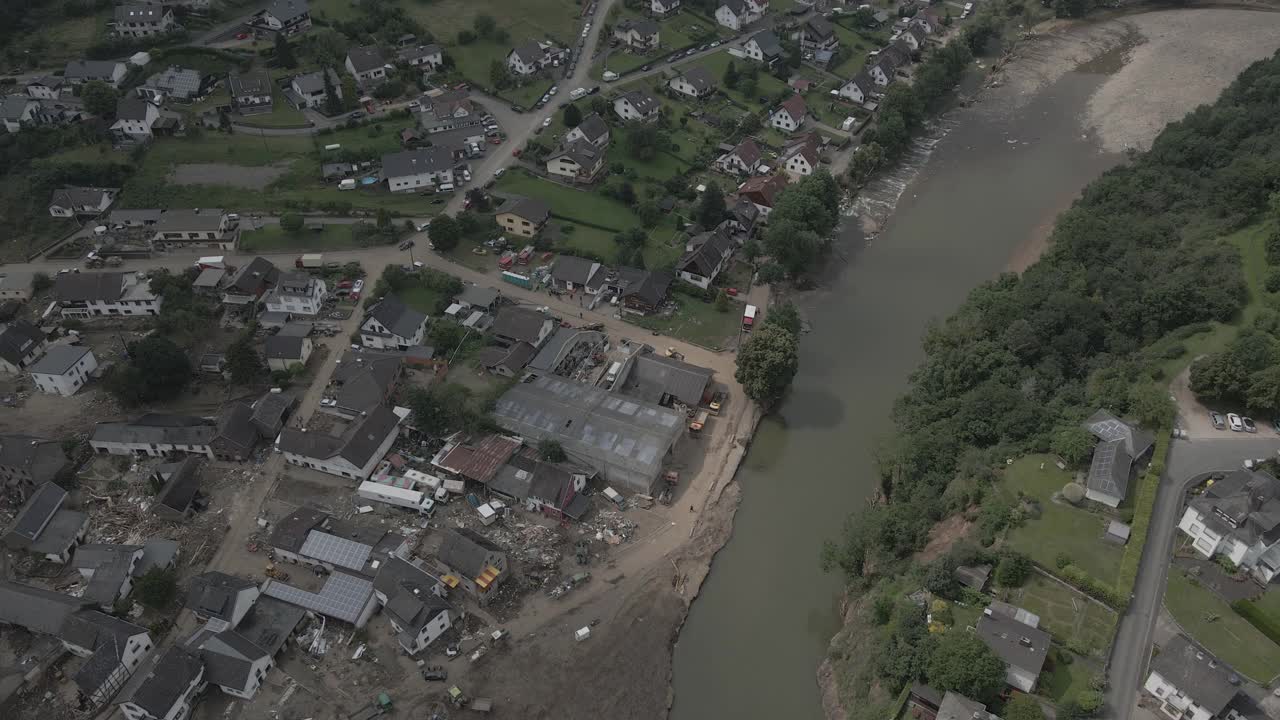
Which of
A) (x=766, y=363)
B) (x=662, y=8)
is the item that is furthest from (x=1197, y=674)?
(x=662, y=8)

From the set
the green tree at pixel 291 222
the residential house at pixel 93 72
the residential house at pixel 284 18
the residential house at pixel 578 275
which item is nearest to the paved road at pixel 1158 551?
the residential house at pixel 578 275

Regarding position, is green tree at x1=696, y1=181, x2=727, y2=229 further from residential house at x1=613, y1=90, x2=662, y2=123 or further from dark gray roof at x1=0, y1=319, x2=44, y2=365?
dark gray roof at x1=0, y1=319, x2=44, y2=365

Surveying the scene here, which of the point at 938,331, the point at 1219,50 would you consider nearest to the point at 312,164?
the point at 938,331

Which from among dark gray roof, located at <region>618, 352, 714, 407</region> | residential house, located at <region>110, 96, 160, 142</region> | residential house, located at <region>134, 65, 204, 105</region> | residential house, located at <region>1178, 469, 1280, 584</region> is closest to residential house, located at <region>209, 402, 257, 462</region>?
dark gray roof, located at <region>618, 352, 714, 407</region>

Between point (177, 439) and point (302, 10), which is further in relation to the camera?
point (302, 10)

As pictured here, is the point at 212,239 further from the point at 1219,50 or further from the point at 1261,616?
the point at 1219,50

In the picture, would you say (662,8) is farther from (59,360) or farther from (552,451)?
(59,360)
